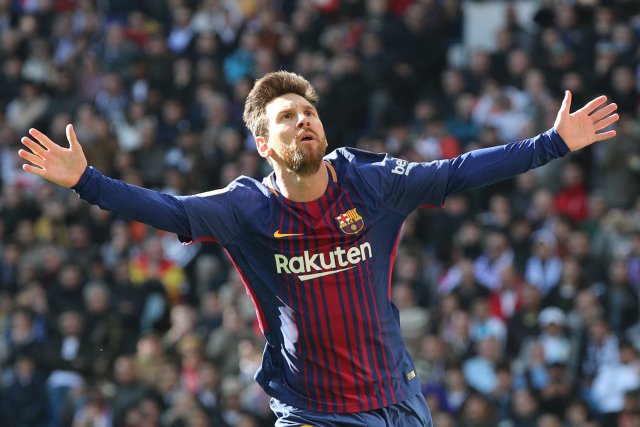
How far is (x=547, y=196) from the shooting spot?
14633 mm

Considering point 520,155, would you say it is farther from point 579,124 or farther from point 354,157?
point 354,157

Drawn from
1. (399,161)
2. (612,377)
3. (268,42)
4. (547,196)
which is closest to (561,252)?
(547,196)

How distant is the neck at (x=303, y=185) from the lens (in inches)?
276

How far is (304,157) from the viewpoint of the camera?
6.87 metres

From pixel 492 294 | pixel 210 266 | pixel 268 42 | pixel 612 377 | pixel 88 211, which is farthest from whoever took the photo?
pixel 268 42

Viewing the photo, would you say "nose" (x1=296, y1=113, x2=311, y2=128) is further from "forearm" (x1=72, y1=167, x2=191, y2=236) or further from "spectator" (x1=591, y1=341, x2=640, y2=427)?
"spectator" (x1=591, y1=341, x2=640, y2=427)

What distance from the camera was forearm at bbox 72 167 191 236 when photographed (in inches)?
257

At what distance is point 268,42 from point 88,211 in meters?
3.51

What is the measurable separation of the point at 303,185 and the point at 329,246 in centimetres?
36

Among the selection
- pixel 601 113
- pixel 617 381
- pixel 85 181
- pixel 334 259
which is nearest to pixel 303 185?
pixel 334 259

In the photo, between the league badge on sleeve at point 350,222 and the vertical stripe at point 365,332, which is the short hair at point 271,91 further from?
the vertical stripe at point 365,332

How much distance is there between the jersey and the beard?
19 cm

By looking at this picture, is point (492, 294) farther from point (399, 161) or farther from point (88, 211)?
point (399, 161)

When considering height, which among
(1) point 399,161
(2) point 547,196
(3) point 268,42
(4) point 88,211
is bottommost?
(1) point 399,161
